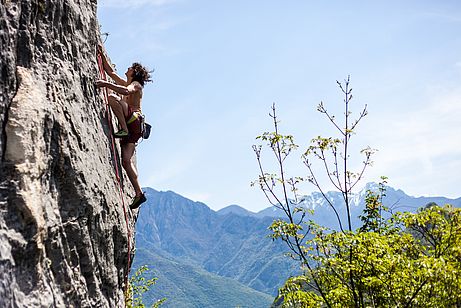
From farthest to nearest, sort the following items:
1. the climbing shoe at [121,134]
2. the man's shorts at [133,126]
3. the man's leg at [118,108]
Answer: the man's shorts at [133,126] < the man's leg at [118,108] < the climbing shoe at [121,134]

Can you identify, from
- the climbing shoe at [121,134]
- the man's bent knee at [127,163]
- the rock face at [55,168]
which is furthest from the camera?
the man's bent knee at [127,163]

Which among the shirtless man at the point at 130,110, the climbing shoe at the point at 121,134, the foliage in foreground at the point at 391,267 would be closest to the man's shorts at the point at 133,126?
the shirtless man at the point at 130,110

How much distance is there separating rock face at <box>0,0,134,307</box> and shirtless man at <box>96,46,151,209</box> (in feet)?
1.63

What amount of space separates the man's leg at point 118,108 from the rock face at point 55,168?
377mm

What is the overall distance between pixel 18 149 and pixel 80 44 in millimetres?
3269

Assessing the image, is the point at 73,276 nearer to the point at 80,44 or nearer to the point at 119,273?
→ the point at 119,273

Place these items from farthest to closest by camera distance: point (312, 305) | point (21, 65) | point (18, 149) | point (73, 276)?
point (312, 305) → point (73, 276) → point (21, 65) → point (18, 149)

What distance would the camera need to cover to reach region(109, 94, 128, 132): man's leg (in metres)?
8.96

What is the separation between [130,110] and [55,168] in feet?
10.7

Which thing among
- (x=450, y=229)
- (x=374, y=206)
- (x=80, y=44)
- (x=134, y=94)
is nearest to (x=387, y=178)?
(x=374, y=206)

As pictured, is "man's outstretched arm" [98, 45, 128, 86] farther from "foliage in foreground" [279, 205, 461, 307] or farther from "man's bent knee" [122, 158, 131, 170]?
"foliage in foreground" [279, 205, 461, 307]

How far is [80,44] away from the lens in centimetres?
797

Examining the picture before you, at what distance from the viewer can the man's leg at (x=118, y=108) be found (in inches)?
353

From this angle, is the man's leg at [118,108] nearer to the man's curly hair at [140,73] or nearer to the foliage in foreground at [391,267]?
the man's curly hair at [140,73]
